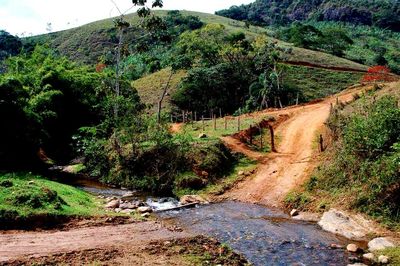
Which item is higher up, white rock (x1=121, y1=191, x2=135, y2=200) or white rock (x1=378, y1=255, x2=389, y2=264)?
white rock (x1=378, y1=255, x2=389, y2=264)

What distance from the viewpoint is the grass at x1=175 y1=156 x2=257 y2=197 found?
80.2 ft

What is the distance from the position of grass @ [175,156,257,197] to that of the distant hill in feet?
415

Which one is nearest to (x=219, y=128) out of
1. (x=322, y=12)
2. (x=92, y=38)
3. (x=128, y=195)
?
(x=128, y=195)

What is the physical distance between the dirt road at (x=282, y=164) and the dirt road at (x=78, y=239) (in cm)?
728

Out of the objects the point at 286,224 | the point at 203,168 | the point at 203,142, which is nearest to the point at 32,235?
the point at 286,224

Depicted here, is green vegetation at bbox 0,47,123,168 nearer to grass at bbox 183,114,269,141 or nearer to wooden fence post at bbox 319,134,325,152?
grass at bbox 183,114,269,141

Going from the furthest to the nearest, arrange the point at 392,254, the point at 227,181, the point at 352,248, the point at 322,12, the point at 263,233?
the point at 322,12
the point at 227,181
the point at 263,233
the point at 352,248
the point at 392,254

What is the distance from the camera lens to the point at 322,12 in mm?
166625

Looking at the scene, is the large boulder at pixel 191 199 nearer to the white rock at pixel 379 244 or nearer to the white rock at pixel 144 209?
the white rock at pixel 144 209

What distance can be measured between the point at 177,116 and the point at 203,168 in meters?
27.1

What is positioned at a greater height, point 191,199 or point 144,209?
point 144,209

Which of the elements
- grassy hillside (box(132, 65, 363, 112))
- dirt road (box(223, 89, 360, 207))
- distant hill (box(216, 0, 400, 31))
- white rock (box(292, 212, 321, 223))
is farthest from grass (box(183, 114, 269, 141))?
distant hill (box(216, 0, 400, 31))

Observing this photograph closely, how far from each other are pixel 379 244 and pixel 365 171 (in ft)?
16.3

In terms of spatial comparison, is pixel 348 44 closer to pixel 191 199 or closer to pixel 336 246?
pixel 191 199
